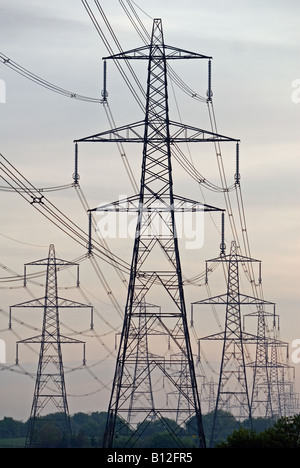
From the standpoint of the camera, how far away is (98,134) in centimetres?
5775

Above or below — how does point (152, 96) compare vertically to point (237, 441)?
above

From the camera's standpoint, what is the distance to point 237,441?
7306cm
